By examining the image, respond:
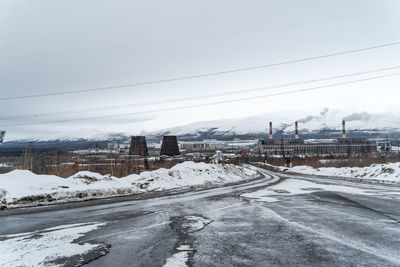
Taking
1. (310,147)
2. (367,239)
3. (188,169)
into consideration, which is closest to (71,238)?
(367,239)

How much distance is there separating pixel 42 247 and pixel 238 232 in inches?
166

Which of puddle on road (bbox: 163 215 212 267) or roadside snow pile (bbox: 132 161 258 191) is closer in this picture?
puddle on road (bbox: 163 215 212 267)

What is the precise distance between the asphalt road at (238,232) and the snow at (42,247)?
0.33 metres

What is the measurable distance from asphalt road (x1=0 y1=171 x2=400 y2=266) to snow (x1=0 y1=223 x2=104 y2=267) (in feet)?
1.08

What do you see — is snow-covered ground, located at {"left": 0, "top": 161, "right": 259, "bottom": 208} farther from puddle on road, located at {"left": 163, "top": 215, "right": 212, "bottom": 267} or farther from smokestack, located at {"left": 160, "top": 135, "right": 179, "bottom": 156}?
smokestack, located at {"left": 160, "top": 135, "right": 179, "bottom": 156}

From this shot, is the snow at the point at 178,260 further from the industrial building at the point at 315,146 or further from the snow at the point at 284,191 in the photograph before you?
the industrial building at the point at 315,146

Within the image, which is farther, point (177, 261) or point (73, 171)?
point (73, 171)

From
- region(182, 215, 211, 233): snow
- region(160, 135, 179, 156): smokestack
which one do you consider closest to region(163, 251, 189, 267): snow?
region(182, 215, 211, 233): snow

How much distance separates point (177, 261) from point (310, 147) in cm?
16666

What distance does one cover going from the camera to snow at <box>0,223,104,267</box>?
5.59 m

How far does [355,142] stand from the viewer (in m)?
162

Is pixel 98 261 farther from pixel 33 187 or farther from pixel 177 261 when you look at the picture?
pixel 33 187

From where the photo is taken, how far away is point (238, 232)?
7805mm

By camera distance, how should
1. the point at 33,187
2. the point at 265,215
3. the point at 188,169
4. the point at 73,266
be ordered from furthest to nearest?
the point at 188,169
the point at 33,187
the point at 265,215
the point at 73,266
